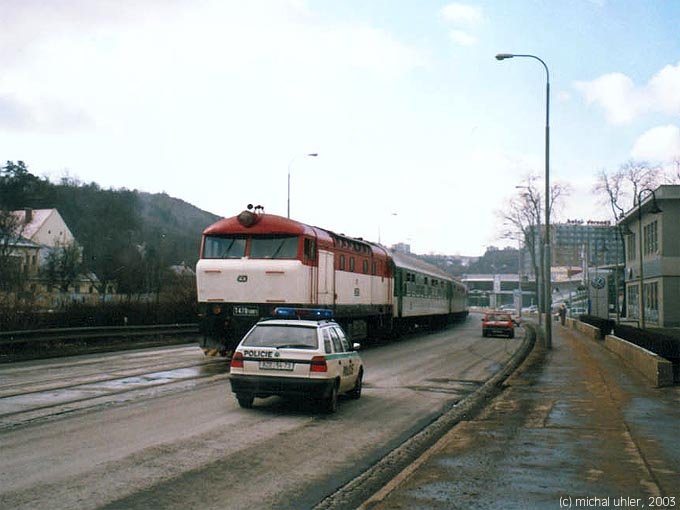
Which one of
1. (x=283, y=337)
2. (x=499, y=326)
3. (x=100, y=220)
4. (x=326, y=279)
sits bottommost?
(x=499, y=326)

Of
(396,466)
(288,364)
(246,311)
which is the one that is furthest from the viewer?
(246,311)

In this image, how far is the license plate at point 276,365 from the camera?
12.1 metres

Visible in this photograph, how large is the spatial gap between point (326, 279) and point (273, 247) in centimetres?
280

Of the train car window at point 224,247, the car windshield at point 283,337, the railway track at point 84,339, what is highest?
the train car window at point 224,247

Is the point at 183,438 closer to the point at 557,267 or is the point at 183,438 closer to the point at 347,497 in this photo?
the point at 347,497

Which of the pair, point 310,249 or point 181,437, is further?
point 310,249

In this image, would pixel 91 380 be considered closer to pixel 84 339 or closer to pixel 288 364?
pixel 288 364

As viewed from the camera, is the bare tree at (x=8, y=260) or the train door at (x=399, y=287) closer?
the train door at (x=399, y=287)

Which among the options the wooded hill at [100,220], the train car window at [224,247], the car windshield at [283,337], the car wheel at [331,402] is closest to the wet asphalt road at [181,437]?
the car wheel at [331,402]

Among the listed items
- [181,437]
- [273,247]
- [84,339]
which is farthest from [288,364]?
[84,339]

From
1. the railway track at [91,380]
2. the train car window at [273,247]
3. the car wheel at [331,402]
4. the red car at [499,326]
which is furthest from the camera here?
the red car at [499,326]

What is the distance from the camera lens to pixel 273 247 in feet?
70.6

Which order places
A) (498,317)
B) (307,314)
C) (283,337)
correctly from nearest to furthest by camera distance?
(283,337)
(307,314)
(498,317)

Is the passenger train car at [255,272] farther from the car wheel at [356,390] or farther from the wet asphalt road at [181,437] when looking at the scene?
the car wheel at [356,390]
